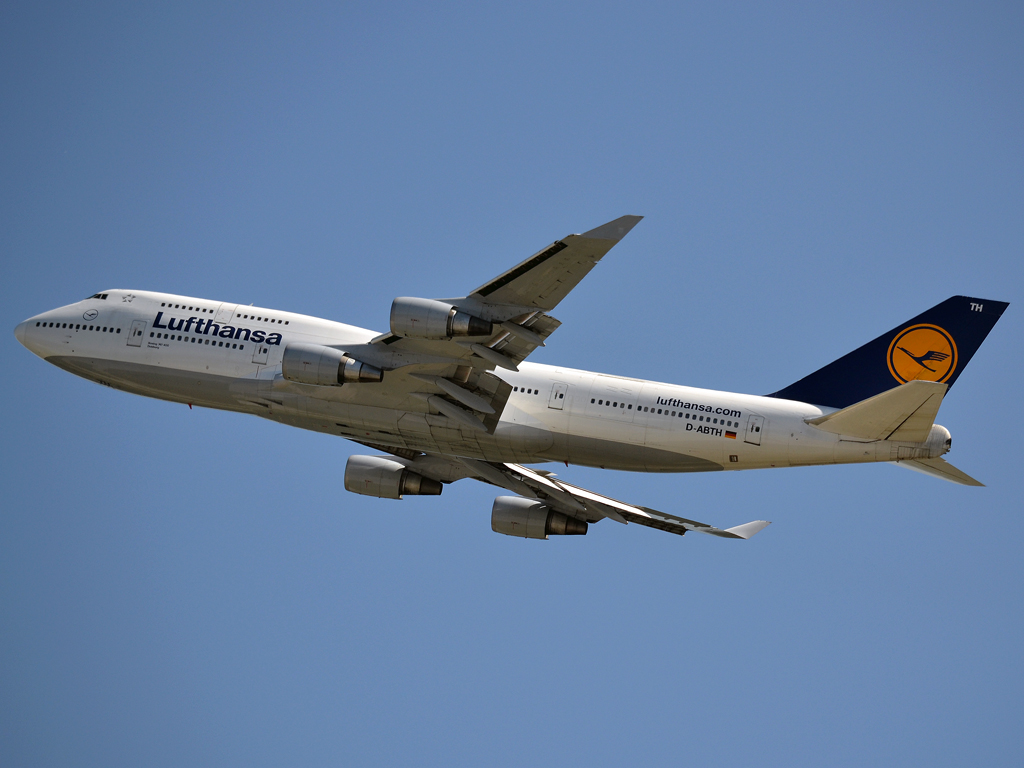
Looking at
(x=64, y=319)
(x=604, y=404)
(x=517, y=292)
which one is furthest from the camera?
(x=64, y=319)

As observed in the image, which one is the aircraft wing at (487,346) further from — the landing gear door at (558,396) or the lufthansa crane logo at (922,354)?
the lufthansa crane logo at (922,354)

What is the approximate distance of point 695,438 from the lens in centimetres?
2698

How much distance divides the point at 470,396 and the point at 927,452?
11.5 meters

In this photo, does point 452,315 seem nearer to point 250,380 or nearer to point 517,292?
point 517,292

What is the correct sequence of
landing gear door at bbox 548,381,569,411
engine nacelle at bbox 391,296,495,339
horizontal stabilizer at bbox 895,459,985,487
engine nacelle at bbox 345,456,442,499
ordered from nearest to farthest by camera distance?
1. engine nacelle at bbox 391,296,495,339
2. horizontal stabilizer at bbox 895,459,985,487
3. landing gear door at bbox 548,381,569,411
4. engine nacelle at bbox 345,456,442,499

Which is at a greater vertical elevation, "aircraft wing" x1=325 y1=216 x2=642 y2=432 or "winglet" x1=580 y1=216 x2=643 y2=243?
"winglet" x1=580 y1=216 x2=643 y2=243

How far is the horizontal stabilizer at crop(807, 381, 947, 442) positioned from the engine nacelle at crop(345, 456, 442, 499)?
12.7 metres

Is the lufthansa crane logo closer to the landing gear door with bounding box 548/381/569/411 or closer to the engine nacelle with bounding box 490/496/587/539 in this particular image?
the landing gear door with bounding box 548/381/569/411

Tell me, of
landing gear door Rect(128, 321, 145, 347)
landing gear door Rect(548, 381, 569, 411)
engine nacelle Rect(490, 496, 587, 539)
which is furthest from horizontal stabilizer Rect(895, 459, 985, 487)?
landing gear door Rect(128, 321, 145, 347)

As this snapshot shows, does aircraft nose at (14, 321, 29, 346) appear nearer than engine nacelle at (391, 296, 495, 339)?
No

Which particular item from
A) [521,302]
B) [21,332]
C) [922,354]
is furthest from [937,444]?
[21,332]

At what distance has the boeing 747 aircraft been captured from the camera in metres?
25.1

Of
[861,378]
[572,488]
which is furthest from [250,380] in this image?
[861,378]

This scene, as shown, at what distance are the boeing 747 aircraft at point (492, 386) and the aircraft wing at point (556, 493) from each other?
2.86 m
